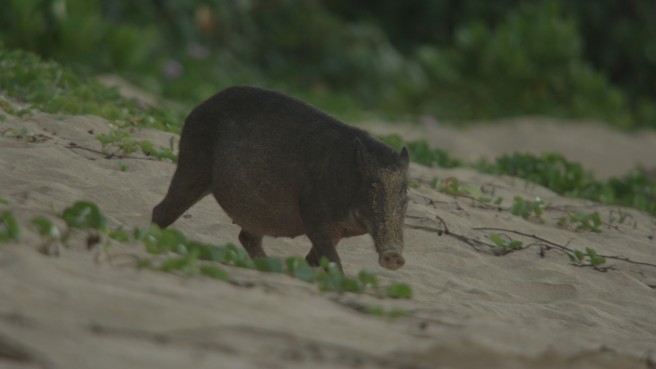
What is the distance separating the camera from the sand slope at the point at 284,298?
3.37m

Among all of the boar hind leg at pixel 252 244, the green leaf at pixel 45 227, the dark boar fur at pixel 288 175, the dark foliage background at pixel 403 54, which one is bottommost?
the boar hind leg at pixel 252 244

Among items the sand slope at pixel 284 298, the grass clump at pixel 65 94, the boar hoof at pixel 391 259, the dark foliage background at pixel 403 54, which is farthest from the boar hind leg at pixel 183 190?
the dark foliage background at pixel 403 54

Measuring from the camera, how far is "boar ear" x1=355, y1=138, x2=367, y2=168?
17.1 feet

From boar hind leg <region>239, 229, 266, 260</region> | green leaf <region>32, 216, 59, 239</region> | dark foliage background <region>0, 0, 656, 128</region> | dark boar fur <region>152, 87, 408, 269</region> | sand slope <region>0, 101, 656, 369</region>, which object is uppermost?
dark foliage background <region>0, 0, 656, 128</region>

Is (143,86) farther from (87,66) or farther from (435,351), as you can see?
(435,351)

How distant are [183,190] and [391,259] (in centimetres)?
120

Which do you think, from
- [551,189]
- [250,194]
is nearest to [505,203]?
[551,189]

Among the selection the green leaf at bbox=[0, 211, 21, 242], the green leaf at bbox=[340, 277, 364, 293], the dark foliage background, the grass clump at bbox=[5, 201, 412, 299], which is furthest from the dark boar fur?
the dark foliage background

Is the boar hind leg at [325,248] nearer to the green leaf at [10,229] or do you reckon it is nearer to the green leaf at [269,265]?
the green leaf at [269,265]

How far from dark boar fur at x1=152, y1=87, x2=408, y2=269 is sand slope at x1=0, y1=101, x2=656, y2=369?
330mm

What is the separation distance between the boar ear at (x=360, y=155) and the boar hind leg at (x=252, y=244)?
825 mm

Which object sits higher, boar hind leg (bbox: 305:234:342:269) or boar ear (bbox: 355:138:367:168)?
boar ear (bbox: 355:138:367:168)

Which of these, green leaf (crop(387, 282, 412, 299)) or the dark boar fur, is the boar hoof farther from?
green leaf (crop(387, 282, 412, 299))

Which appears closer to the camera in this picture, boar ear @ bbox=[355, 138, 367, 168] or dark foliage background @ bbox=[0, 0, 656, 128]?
boar ear @ bbox=[355, 138, 367, 168]
